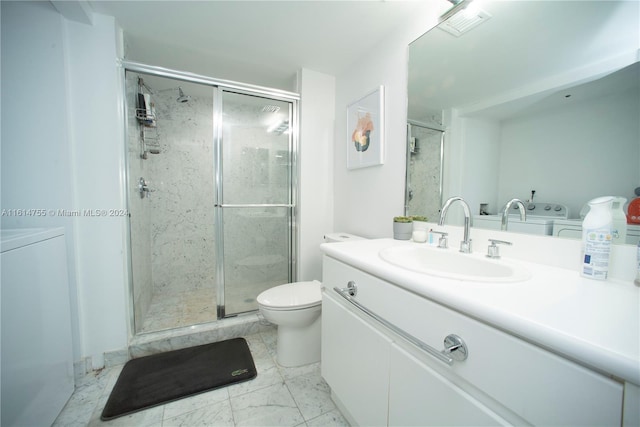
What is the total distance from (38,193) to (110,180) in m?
0.34

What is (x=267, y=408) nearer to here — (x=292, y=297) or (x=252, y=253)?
(x=292, y=297)

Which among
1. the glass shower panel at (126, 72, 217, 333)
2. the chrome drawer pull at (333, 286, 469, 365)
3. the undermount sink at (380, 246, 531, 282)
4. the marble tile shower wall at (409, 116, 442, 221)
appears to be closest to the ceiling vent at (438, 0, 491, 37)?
the marble tile shower wall at (409, 116, 442, 221)

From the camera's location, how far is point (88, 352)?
1585 mm

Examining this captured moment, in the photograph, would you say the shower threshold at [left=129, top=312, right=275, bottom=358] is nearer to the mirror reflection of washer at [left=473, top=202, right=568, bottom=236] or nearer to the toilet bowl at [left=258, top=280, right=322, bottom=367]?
the toilet bowl at [left=258, top=280, right=322, bottom=367]

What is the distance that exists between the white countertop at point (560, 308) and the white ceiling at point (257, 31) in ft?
4.66

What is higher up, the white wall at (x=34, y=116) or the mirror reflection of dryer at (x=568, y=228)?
the white wall at (x=34, y=116)

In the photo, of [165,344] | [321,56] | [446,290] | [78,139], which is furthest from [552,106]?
[165,344]

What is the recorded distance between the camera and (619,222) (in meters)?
0.76

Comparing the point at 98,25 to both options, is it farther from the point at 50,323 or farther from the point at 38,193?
the point at 50,323

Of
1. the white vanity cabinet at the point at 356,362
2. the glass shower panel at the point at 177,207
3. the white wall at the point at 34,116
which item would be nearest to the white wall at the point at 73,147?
the white wall at the point at 34,116

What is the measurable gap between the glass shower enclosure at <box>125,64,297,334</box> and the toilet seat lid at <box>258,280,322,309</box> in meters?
0.60

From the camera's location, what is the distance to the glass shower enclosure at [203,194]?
1983 mm

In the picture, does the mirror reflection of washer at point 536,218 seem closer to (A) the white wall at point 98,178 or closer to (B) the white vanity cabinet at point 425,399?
(B) the white vanity cabinet at point 425,399

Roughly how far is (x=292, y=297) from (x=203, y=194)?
1.84 m
